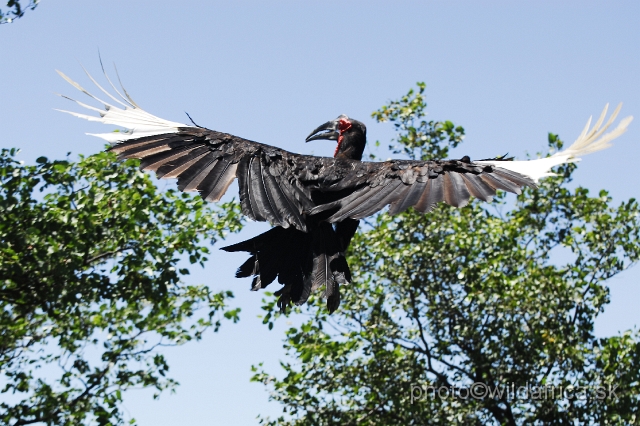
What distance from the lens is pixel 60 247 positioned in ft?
28.3

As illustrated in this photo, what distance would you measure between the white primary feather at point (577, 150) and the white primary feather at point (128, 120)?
205 centimetres

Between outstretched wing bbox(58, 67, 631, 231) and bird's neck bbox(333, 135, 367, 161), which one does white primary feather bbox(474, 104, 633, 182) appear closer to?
outstretched wing bbox(58, 67, 631, 231)

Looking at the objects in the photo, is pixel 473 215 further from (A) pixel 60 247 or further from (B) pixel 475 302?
(A) pixel 60 247

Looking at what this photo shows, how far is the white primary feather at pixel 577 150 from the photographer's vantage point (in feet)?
16.6

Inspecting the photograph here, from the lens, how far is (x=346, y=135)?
6.03 metres

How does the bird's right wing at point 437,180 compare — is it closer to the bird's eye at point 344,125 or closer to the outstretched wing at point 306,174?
the outstretched wing at point 306,174

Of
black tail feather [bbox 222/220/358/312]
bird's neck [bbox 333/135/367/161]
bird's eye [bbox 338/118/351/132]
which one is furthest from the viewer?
bird's eye [bbox 338/118/351/132]

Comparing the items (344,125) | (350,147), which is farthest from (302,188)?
(344,125)

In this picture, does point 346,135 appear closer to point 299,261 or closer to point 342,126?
point 342,126

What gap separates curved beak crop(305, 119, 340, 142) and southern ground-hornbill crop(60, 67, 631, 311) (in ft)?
1.18

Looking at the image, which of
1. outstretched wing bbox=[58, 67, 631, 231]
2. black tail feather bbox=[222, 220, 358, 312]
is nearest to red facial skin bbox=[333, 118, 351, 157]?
outstretched wing bbox=[58, 67, 631, 231]

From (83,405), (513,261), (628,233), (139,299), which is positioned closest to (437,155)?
(513,261)

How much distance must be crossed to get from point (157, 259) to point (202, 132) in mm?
3395

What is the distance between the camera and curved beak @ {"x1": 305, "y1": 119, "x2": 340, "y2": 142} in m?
6.19
